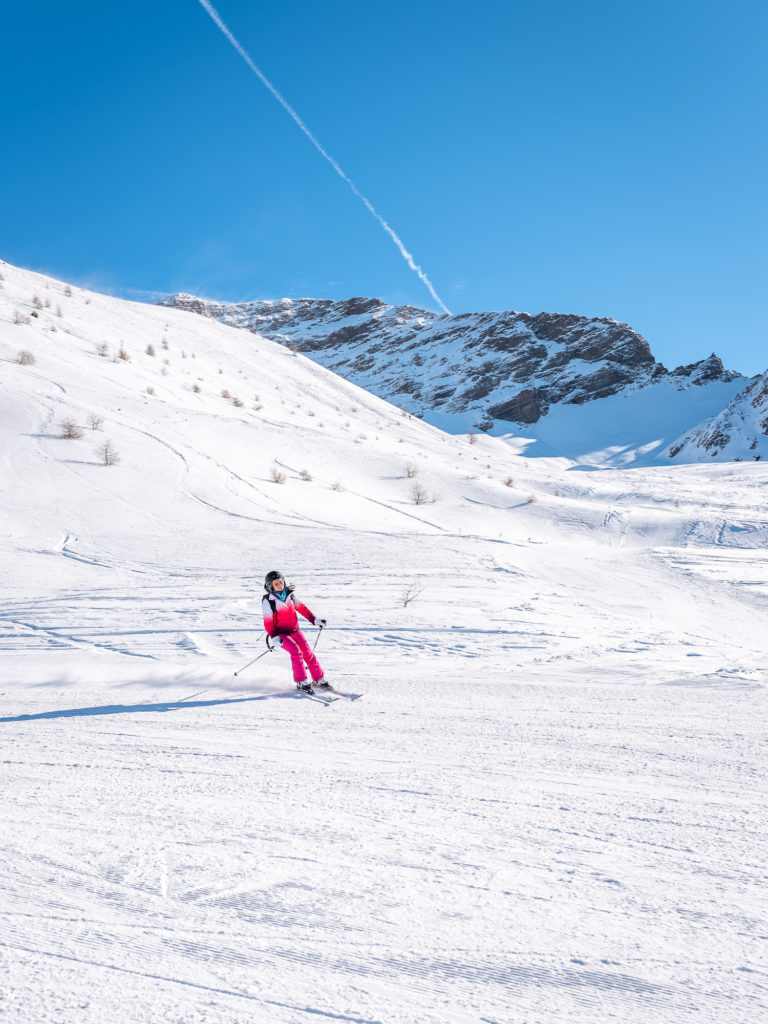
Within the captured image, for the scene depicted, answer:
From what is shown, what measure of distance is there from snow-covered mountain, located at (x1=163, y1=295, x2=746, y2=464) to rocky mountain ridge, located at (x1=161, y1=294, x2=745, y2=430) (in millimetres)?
124

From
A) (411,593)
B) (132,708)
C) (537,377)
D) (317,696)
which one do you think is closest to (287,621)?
(317,696)

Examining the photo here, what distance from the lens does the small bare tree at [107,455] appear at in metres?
10.7

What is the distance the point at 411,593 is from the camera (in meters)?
6.98

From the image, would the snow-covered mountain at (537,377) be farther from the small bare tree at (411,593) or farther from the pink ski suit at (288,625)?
the pink ski suit at (288,625)

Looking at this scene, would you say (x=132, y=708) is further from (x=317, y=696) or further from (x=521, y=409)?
(x=521, y=409)

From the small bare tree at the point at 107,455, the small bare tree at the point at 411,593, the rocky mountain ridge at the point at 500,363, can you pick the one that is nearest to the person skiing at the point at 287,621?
the small bare tree at the point at 411,593

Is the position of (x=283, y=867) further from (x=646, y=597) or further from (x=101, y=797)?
(x=646, y=597)

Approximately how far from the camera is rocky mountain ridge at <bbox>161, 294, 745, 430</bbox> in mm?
59250

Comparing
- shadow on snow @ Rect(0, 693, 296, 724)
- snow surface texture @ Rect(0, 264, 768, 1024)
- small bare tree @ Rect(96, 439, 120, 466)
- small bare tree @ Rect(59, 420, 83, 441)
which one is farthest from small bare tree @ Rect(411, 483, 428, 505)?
shadow on snow @ Rect(0, 693, 296, 724)

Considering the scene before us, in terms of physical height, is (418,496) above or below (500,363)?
below

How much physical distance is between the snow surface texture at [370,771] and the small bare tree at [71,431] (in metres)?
0.83

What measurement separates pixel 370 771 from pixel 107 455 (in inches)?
375

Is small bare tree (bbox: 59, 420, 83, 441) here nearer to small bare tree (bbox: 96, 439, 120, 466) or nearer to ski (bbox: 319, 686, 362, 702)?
small bare tree (bbox: 96, 439, 120, 466)

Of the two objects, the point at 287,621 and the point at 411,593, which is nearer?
the point at 287,621
